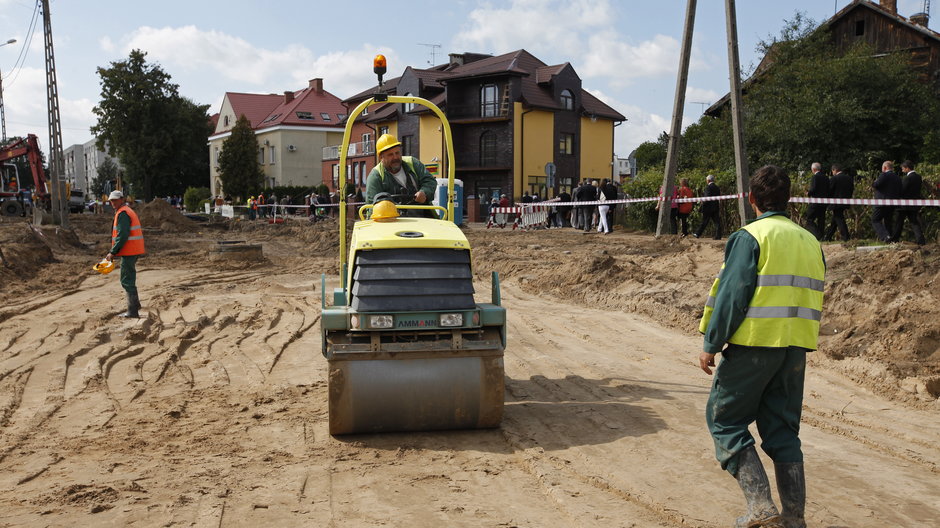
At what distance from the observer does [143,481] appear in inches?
199

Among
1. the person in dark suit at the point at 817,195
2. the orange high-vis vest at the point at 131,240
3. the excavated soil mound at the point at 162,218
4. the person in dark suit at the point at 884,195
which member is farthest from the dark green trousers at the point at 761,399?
the excavated soil mound at the point at 162,218

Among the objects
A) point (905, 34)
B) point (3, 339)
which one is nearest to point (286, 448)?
point (3, 339)

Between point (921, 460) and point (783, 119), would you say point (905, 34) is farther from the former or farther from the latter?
point (921, 460)

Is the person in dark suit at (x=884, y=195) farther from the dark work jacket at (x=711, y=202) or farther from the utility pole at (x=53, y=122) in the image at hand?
the utility pole at (x=53, y=122)

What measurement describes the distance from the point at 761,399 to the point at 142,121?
6800cm

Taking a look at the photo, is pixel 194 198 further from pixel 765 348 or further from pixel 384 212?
pixel 765 348

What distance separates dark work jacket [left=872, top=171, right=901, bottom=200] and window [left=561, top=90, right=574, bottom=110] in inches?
1346

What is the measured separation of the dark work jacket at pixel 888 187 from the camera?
1416cm

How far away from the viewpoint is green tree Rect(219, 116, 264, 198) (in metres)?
65.8

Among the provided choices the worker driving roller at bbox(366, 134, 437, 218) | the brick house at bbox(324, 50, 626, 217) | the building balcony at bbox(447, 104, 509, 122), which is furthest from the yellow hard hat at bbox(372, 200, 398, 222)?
the building balcony at bbox(447, 104, 509, 122)

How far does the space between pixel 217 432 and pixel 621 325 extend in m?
6.51

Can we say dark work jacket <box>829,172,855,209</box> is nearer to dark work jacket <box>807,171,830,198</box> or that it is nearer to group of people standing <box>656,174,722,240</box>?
dark work jacket <box>807,171,830,198</box>

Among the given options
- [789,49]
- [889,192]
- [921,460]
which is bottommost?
[921,460]

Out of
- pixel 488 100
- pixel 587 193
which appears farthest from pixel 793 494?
pixel 488 100
